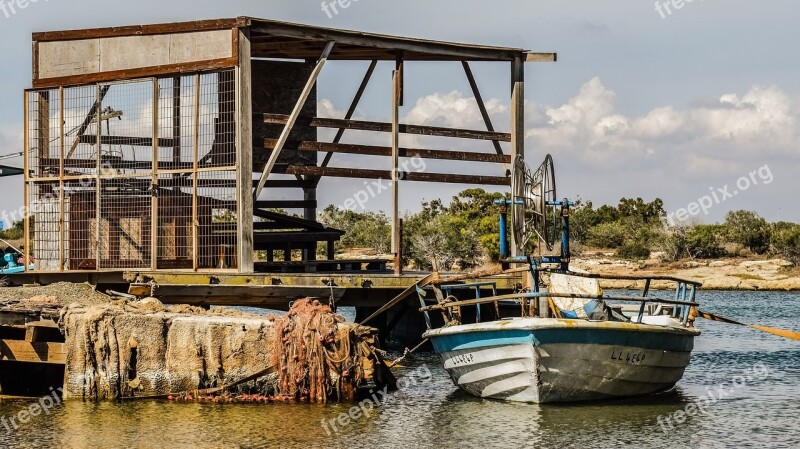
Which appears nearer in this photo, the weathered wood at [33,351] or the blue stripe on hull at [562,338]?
the blue stripe on hull at [562,338]

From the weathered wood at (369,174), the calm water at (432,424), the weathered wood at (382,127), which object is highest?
the weathered wood at (382,127)

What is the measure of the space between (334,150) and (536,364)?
310 inches

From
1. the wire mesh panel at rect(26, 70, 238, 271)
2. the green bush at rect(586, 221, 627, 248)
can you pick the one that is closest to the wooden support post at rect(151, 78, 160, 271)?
the wire mesh panel at rect(26, 70, 238, 271)

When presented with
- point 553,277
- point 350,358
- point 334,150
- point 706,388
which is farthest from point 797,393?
point 334,150

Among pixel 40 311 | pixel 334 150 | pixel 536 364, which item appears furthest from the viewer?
pixel 334 150

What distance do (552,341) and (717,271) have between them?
47.6 m

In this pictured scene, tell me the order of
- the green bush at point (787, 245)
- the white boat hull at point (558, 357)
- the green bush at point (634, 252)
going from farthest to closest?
the green bush at point (634, 252) → the green bush at point (787, 245) → the white boat hull at point (558, 357)

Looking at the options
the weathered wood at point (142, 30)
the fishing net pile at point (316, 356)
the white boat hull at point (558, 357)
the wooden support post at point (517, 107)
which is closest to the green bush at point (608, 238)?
the wooden support post at point (517, 107)

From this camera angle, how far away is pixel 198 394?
1794 cm

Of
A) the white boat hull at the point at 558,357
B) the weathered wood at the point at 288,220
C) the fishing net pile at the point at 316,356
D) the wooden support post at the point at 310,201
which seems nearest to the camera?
the white boat hull at the point at 558,357

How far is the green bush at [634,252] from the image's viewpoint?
6619 cm

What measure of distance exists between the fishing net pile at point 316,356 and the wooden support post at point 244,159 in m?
3.90

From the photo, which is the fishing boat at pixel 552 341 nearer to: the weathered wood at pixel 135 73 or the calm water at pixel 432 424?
the calm water at pixel 432 424

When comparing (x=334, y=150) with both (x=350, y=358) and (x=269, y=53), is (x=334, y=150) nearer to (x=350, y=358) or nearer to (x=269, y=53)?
(x=269, y=53)
